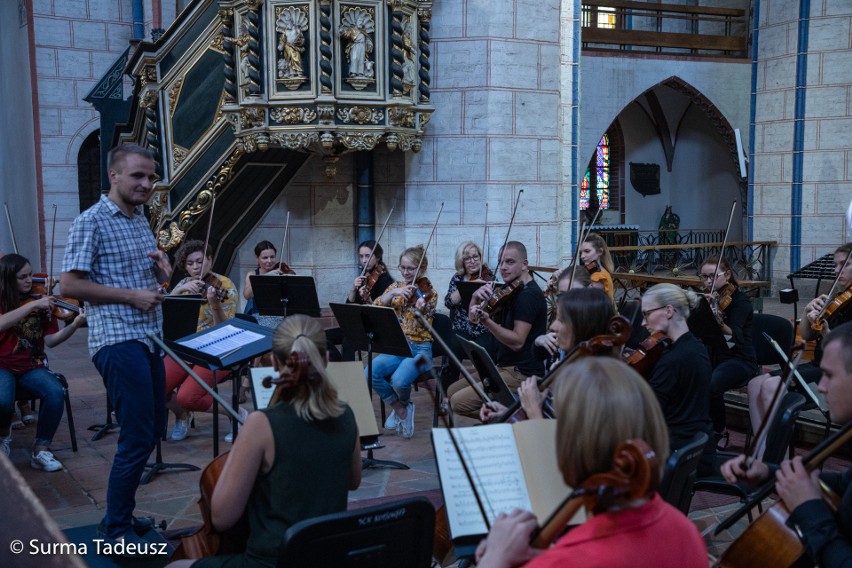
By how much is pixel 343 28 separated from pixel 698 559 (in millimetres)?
5901

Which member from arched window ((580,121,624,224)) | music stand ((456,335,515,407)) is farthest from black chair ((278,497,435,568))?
arched window ((580,121,624,224))

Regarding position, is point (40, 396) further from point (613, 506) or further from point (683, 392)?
point (613, 506)

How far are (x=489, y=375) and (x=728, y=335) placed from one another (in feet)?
7.29

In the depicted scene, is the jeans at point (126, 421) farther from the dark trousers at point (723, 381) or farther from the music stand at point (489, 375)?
the dark trousers at point (723, 381)

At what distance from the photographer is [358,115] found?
6.93 metres

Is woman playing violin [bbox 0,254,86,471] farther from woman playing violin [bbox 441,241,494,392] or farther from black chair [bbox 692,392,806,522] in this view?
black chair [bbox 692,392,806,522]

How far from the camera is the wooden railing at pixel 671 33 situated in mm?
14656

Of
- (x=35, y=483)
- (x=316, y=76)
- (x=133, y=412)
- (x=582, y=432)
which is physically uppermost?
(x=316, y=76)

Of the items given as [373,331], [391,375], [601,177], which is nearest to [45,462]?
[373,331]

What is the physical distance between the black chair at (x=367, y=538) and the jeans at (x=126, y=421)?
1608mm

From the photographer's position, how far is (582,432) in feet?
5.04

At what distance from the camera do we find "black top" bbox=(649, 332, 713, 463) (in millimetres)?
3498

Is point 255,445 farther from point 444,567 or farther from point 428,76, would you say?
point 428,76

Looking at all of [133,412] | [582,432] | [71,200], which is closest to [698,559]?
[582,432]
